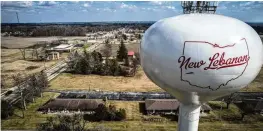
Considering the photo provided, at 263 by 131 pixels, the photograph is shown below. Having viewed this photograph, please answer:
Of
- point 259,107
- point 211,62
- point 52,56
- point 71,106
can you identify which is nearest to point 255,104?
point 259,107

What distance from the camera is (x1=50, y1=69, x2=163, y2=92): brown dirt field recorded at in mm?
52406

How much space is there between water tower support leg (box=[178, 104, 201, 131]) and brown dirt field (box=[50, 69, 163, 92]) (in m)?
32.6

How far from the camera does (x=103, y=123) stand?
36.6m

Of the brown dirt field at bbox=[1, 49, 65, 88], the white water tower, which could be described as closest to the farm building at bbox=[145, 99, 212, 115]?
the white water tower

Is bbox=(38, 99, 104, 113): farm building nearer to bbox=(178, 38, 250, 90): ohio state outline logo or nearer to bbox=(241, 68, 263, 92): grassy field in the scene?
bbox=(178, 38, 250, 90): ohio state outline logo

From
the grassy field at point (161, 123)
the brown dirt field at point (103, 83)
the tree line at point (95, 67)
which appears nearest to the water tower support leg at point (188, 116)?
the grassy field at point (161, 123)

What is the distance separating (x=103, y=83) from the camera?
55812 millimetres

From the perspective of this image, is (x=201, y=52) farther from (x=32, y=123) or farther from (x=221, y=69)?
(x=32, y=123)

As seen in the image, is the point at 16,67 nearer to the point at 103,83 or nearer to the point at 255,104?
the point at 103,83

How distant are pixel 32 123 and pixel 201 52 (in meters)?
30.7

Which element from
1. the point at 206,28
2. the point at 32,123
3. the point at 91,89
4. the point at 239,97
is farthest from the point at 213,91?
the point at 91,89

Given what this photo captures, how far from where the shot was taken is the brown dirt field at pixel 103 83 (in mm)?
52406

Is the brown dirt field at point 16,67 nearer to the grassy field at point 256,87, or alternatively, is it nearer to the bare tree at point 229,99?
the bare tree at point 229,99

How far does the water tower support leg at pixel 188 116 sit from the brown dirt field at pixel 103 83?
32.6m
